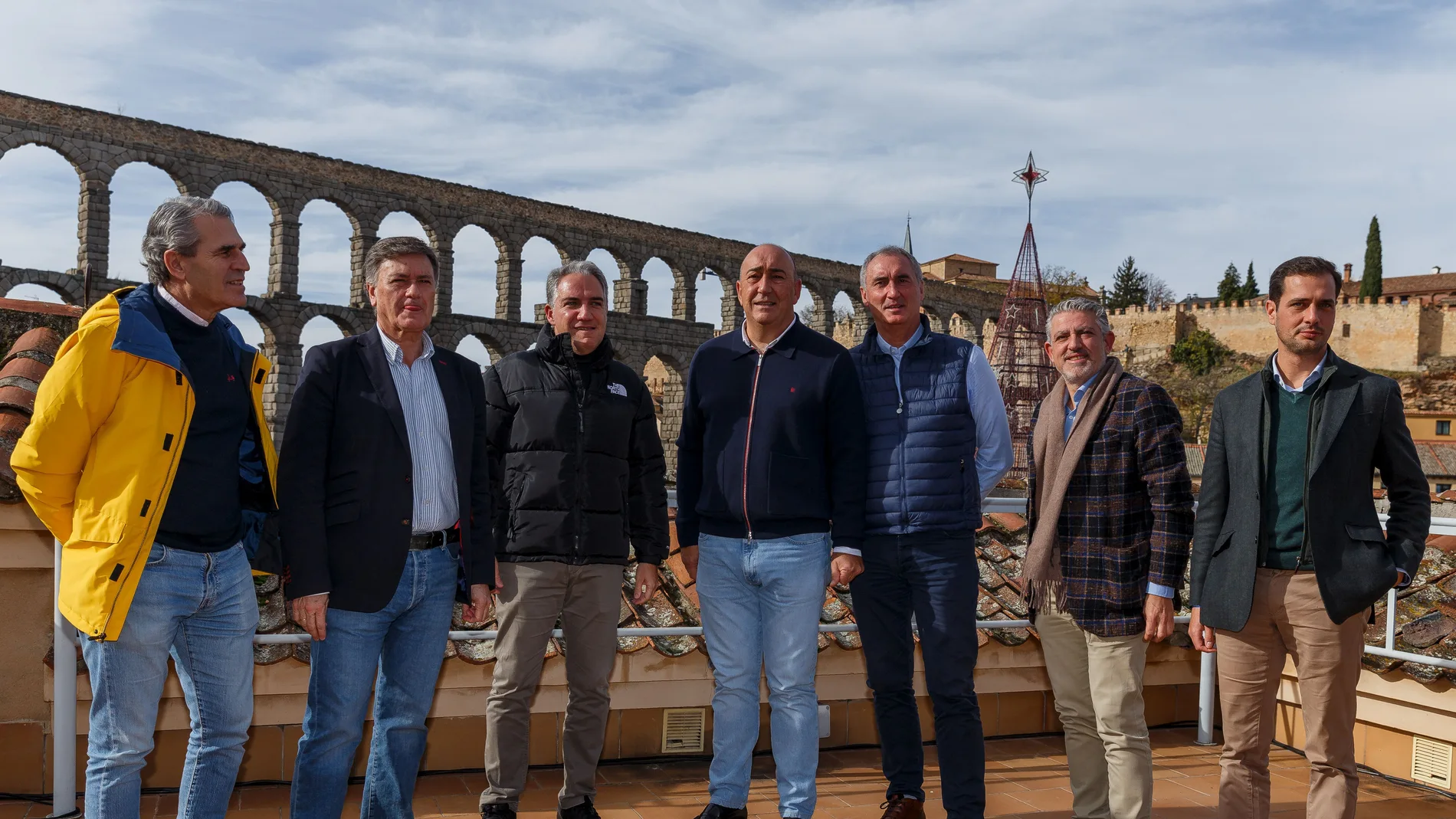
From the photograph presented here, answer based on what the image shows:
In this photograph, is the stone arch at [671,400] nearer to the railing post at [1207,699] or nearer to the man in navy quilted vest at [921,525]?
the railing post at [1207,699]

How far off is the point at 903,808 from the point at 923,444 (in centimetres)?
124

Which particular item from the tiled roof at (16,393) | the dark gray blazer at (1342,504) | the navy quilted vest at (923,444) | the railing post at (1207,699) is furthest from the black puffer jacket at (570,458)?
the railing post at (1207,699)

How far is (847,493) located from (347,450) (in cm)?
159

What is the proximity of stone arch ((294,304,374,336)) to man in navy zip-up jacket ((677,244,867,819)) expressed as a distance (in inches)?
1001

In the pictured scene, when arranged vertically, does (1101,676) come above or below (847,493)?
below

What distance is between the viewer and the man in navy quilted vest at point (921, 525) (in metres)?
3.55

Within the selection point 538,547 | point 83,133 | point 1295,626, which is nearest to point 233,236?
point 538,547

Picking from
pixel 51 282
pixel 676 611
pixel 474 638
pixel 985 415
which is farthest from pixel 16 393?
pixel 51 282

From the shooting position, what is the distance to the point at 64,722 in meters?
3.40

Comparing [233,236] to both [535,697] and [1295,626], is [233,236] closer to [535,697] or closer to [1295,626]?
[535,697]

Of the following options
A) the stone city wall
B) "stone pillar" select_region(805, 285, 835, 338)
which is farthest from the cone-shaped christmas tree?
the stone city wall

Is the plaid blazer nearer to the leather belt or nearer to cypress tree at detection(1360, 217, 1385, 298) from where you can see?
the leather belt

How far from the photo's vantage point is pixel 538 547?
11.6ft

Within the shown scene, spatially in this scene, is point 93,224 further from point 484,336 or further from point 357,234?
point 484,336
